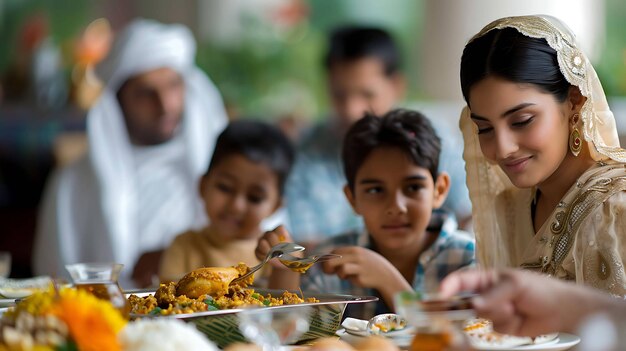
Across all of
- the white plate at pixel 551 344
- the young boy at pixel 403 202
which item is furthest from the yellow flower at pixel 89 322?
the young boy at pixel 403 202

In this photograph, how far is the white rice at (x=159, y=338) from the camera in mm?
1112

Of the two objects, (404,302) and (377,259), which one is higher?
(404,302)

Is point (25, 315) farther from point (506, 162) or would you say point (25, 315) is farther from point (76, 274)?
point (506, 162)

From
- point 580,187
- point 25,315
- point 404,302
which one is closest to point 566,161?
point 580,187

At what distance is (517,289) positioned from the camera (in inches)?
47.0

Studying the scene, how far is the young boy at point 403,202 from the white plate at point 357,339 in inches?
27.4

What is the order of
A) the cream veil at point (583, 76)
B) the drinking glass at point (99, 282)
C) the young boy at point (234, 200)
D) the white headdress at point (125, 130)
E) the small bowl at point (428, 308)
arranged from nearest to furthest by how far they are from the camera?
1. the small bowl at point (428, 308)
2. the drinking glass at point (99, 282)
3. the cream veil at point (583, 76)
4. the young boy at point (234, 200)
5. the white headdress at point (125, 130)

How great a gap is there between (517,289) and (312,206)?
11.1ft

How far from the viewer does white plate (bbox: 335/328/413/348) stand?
1493mm

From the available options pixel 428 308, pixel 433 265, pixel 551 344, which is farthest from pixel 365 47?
pixel 428 308

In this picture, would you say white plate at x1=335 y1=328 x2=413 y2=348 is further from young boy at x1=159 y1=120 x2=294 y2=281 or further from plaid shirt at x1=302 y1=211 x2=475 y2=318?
young boy at x1=159 y1=120 x2=294 y2=281

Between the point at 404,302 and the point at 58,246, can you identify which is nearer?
the point at 404,302

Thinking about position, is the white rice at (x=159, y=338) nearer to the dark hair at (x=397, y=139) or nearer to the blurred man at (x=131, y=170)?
the dark hair at (x=397, y=139)

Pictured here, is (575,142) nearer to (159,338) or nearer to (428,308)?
(428,308)
